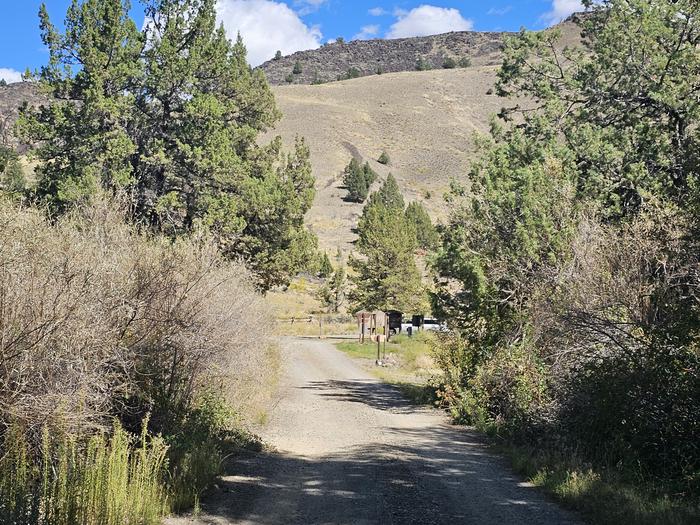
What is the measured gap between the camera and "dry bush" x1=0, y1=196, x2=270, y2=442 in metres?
7.68

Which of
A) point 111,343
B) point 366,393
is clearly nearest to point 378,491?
point 111,343

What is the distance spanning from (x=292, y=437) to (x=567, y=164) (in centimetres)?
903

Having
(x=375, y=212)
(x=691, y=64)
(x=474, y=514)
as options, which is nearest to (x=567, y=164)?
(x=691, y=64)

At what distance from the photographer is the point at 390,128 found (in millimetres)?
122938

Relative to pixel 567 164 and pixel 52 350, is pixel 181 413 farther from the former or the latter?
pixel 567 164

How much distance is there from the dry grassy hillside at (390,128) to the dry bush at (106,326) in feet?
200

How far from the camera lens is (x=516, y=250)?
15.6 m

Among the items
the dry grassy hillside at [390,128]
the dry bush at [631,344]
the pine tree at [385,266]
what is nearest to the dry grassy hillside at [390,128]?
the dry grassy hillside at [390,128]

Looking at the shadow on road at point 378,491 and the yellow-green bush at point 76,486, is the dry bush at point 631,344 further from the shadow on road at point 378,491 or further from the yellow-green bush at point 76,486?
the yellow-green bush at point 76,486

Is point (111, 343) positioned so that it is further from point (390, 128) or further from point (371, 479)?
point (390, 128)

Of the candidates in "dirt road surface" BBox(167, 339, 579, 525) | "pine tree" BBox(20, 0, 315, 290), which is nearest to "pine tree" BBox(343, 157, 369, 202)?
"pine tree" BBox(20, 0, 315, 290)

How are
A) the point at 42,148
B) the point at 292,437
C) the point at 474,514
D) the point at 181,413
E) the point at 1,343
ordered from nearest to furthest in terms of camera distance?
the point at 1,343 < the point at 474,514 < the point at 181,413 < the point at 292,437 < the point at 42,148

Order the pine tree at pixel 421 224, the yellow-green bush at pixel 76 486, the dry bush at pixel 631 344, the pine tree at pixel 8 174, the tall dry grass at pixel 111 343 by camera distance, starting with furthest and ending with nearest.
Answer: the pine tree at pixel 421 224 < the pine tree at pixel 8 174 < the dry bush at pixel 631 344 < the tall dry grass at pixel 111 343 < the yellow-green bush at pixel 76 486

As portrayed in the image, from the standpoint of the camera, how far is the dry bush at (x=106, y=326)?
768cm
